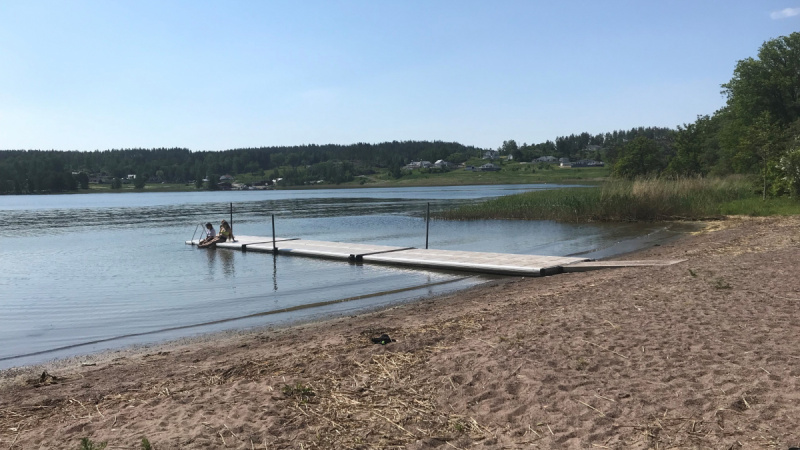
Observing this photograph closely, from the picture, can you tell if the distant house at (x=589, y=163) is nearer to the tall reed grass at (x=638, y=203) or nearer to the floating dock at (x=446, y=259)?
the tall reed grass at (x=638, y=203)

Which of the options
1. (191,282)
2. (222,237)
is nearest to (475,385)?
(191,282)

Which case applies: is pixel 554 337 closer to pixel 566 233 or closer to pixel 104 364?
pixel 104 364

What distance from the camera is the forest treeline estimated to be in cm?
3715

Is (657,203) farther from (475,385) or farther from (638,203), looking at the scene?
(475,385)

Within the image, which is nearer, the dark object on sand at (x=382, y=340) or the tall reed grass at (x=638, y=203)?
the dark object on sand at (x=382, y=340)

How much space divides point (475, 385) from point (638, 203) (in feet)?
89.1

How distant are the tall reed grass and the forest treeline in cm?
219

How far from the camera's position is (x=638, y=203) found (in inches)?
1172

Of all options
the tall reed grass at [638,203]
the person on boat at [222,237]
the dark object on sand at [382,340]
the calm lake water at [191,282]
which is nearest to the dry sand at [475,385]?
the dark object on sand at [382,340]

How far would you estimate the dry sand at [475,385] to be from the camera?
4137 mm

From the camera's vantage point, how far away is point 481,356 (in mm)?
5805

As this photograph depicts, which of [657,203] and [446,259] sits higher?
[657,203]

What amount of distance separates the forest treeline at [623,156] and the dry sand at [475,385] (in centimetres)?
2502

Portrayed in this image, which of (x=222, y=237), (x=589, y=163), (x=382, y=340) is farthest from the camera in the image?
(x=589, y=163)
